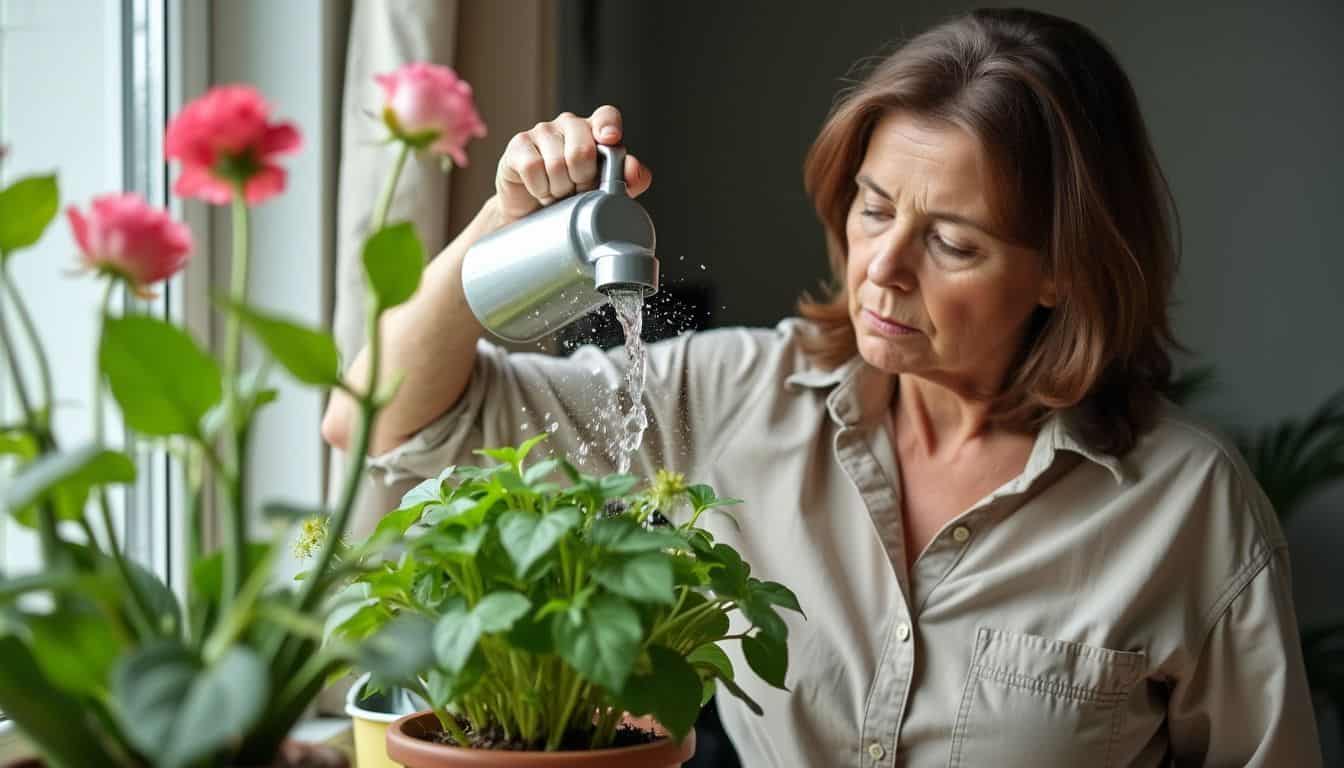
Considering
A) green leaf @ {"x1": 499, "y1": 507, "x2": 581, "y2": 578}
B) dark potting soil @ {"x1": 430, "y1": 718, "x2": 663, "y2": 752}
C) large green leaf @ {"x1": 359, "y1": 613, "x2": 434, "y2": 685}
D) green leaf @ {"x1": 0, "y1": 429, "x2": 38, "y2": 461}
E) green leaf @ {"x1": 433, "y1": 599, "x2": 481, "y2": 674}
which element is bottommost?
dark potting soil @ {"x1": 430, "y1": 718, "x2": 663, "y2": 752}

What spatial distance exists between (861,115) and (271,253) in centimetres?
76

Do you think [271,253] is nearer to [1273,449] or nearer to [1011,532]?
[1011,532]

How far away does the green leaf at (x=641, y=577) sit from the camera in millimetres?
628

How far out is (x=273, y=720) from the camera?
0.52 metres

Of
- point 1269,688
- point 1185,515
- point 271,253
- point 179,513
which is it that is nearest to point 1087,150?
point 1185,515

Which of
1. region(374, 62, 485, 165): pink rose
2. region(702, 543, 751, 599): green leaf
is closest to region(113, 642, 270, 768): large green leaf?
region(374, 62, 485, 165): pink rose

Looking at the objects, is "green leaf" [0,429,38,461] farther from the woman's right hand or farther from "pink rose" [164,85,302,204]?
the woman's right hand

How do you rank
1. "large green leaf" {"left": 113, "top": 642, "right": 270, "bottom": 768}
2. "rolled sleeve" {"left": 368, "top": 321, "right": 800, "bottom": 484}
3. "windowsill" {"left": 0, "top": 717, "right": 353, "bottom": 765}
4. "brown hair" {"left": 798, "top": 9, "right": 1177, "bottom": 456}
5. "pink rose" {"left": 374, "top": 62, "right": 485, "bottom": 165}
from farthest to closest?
"rolled sleeve" {"left": 368, "top": 321, "right": 800, "bottom": 484} → "brown hair" {"left": 798, "top": 9, "right": 1177, "bottom": 456} → "windowsill" {"left": 0, "top": 717, "right": 353, "bottom": 765} → "pink rose" {"left": 374, "top": 62, "right": 485, "bottom": 165} → "large green leaf" {"left": 113, "top": 642, "right": 270, "bottom": 768}

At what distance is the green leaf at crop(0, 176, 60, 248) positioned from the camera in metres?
0.53

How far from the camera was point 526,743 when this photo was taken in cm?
74

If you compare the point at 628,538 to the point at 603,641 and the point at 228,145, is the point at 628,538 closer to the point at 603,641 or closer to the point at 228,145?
the point at 603,641

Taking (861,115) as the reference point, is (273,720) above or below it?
below

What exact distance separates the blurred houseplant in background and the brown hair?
2.73ft

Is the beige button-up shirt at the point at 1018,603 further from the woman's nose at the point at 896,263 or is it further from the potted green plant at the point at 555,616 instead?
the potted green plant at the point at 555,616
